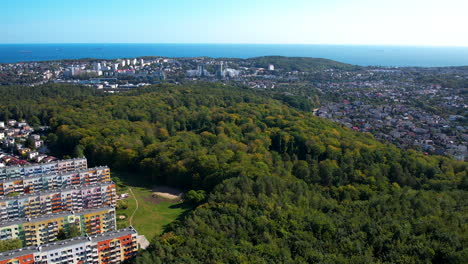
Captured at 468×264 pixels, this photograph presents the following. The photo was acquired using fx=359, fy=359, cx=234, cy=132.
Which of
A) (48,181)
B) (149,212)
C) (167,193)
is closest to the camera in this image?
(149,212)

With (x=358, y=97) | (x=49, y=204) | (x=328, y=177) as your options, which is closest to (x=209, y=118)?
(x=328, y=177)

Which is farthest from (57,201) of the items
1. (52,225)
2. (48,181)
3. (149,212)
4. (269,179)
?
(269,179)

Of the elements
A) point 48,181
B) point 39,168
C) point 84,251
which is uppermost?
Result: point 39,168

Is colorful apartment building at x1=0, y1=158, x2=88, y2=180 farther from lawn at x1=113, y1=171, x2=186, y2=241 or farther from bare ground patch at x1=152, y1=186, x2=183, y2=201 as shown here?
bare ground patch at x1=152, y1=186, x2=183, y2=201

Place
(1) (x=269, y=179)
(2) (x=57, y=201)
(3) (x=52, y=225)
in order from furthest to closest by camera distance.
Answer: (1) (x=269, y=179) < (2) (x=57, y=201) < (3) (x=52, y=225)

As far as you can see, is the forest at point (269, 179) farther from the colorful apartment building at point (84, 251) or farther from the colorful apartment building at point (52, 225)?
the colorful apartment building at point (52, 225)

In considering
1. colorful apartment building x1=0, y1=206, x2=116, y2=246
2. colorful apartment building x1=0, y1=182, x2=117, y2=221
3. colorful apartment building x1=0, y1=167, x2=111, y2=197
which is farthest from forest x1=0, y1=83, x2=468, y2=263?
colorful apartment building x1=0, y1=182, x2=117, y2=221

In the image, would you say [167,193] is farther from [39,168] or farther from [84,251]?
[84,251]

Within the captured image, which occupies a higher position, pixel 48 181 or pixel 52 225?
pixel 48 181
